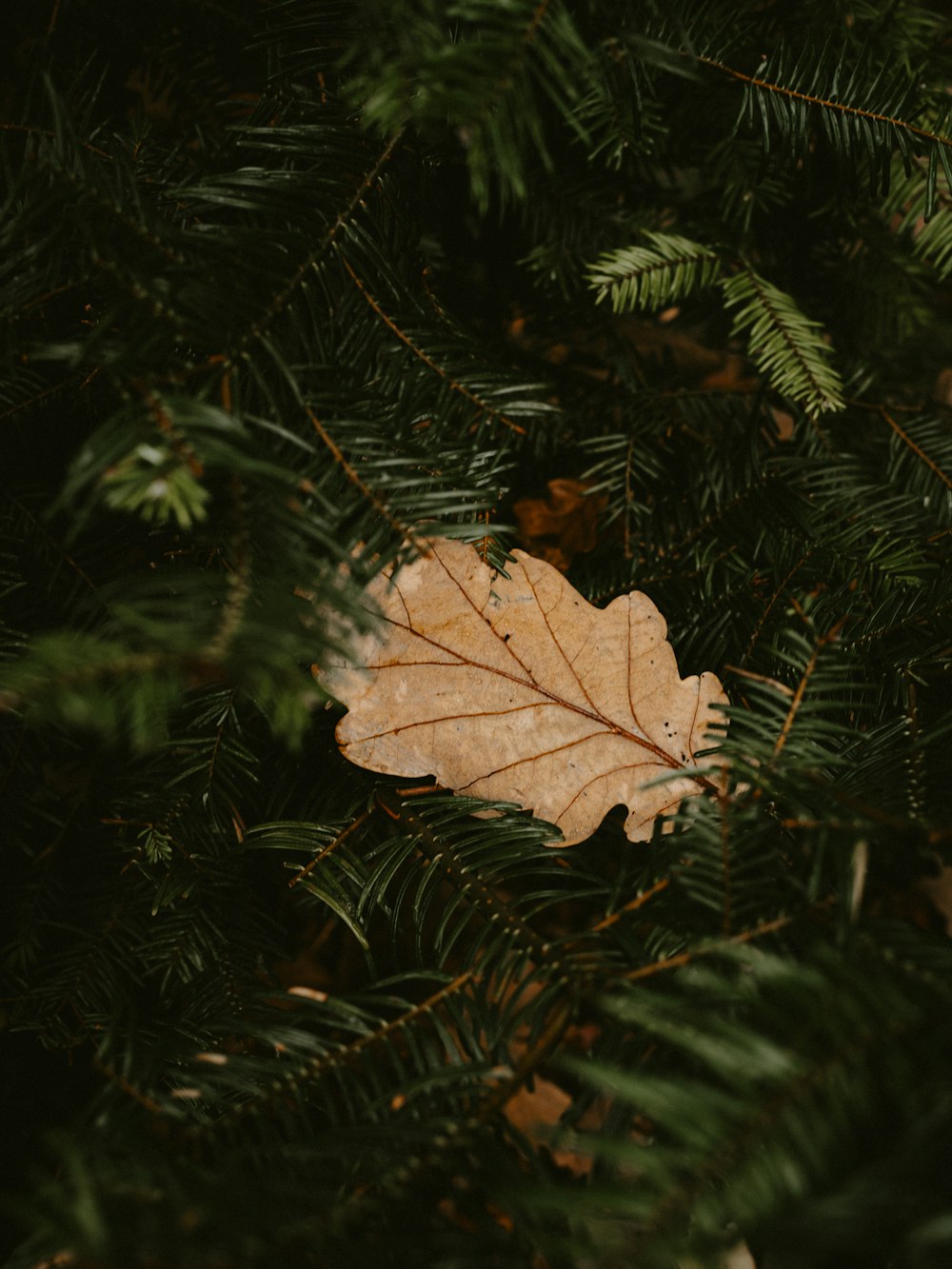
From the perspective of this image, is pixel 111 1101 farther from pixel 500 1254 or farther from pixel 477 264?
pixel 477 264

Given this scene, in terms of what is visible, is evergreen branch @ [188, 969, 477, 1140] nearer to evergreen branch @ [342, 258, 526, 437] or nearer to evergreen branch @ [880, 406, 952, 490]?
evergreen branch @ [342, 258, 526, 437]

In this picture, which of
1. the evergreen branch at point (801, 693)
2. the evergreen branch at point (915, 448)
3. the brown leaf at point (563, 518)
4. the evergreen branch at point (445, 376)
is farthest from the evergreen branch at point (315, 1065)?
the evergreen branch at point (915, 448)

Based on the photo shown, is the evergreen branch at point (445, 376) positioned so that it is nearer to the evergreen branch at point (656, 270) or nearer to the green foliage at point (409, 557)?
the green foliage at point (409, 557)

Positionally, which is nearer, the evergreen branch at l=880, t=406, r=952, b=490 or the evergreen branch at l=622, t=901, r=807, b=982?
the evergreen branch at l=622, t=901, r=807, b=982

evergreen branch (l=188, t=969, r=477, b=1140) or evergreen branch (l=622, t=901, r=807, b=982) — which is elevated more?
evergreen branch (l=622, t=901, r=807, b=982)

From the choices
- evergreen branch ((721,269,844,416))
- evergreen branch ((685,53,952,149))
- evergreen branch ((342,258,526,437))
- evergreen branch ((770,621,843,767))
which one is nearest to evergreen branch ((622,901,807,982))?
evergreen branch ((770,621,843,767))

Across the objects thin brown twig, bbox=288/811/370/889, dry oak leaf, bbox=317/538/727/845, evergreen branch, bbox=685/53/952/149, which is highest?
evergreen branch, bbox=685/53/952/149

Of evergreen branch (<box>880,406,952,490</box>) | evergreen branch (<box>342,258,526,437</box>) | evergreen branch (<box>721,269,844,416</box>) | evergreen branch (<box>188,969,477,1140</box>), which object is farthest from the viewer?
evergreen branch (<box>880,406,952,490</box>)
